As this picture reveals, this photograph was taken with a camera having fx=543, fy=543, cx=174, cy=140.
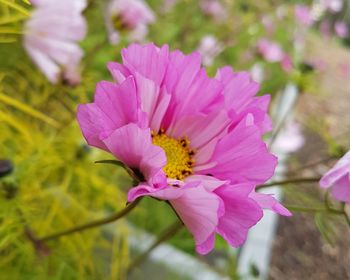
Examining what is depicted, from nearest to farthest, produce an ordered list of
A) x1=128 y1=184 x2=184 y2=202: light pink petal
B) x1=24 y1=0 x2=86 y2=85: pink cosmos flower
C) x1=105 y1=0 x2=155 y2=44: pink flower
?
x1=128 y1=184 x2=184 y2=202: light pink petal
x1=24 y1=0 x2=86 y2=85: pink cosmos flower
x1=105 y1=0 x2=155 y2=44: pink flower

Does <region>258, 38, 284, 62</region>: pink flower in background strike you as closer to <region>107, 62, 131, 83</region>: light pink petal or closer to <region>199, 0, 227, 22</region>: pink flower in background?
<region>199, 0, 227, 22</region>: pink flower in background

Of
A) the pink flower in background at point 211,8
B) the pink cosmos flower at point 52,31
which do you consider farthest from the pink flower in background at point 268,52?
the pink cosmos flower at point 52,31

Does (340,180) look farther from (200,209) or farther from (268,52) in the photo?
(268,52)

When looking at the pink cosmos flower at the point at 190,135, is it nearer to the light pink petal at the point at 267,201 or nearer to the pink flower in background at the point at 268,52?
the light pink petal at the point at 267,201

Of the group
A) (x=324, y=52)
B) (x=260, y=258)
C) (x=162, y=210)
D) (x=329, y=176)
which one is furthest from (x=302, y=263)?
(x=324, y=52)

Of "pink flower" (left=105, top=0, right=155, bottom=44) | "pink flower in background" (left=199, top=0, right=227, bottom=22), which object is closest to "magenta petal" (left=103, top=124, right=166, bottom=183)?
"pink flower" (left=105, top=0, right=155, bottom=44)
